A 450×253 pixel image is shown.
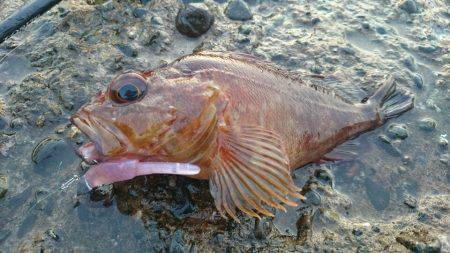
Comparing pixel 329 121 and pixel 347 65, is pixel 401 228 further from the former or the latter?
pixel 347 65

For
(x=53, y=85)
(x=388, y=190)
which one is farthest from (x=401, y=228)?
(x=53, y=85)

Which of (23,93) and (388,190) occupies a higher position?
(23,93)

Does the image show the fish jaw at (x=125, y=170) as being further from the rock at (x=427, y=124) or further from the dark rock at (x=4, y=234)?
the rock at (x=427, y=124)

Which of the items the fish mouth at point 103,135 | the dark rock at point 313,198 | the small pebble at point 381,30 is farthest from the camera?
the small pebble at point 381,30

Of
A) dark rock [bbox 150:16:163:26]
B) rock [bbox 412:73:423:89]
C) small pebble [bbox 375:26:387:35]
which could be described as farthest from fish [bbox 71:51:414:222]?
small pebble [bbox 375:26:387:35]

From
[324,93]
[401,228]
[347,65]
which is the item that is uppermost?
[324,93]

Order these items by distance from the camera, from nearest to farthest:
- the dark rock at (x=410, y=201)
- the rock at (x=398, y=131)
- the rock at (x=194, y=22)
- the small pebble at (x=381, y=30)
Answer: the dark rock at (x=410, y=201), the rock at (x=398, y=131), the rock at (x=194, y=22), the small pebble at (x=381, y=30)

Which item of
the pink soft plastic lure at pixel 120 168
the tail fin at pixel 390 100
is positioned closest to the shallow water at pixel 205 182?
the tail fin at pixel 390 100
